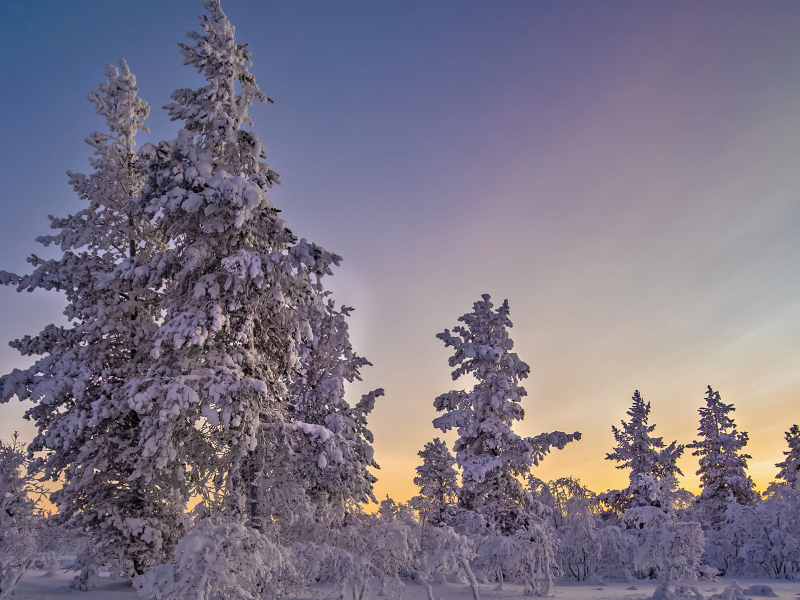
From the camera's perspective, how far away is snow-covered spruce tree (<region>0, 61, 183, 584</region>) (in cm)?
1223

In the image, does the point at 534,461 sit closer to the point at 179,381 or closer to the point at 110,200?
the point at 179,381

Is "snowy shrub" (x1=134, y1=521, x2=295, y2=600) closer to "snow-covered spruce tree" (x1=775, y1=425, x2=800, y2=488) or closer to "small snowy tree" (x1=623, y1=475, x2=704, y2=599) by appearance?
"small snowy tree" (x1=623, y1=475, x2=704, y2=599)

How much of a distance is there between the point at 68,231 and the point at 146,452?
7.86 m

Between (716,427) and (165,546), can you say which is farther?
(716,427)

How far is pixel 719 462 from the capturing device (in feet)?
117

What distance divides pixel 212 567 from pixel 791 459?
4641 centimetres

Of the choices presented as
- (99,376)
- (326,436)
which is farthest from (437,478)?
(99,376)

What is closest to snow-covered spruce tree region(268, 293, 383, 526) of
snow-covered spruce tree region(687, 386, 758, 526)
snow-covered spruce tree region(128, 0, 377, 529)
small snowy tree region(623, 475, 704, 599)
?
snow-covered spruce tree region(128, 0, 377, 529)

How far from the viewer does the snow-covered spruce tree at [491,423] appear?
802 inches

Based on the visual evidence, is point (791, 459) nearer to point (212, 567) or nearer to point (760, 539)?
point (760, 539)

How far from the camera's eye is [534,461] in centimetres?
2062

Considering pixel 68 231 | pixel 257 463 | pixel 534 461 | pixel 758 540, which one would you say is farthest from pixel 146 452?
pixel 758 540

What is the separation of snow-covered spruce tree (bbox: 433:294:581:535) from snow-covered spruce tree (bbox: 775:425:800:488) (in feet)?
98.4

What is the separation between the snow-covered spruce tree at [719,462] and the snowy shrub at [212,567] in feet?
119
